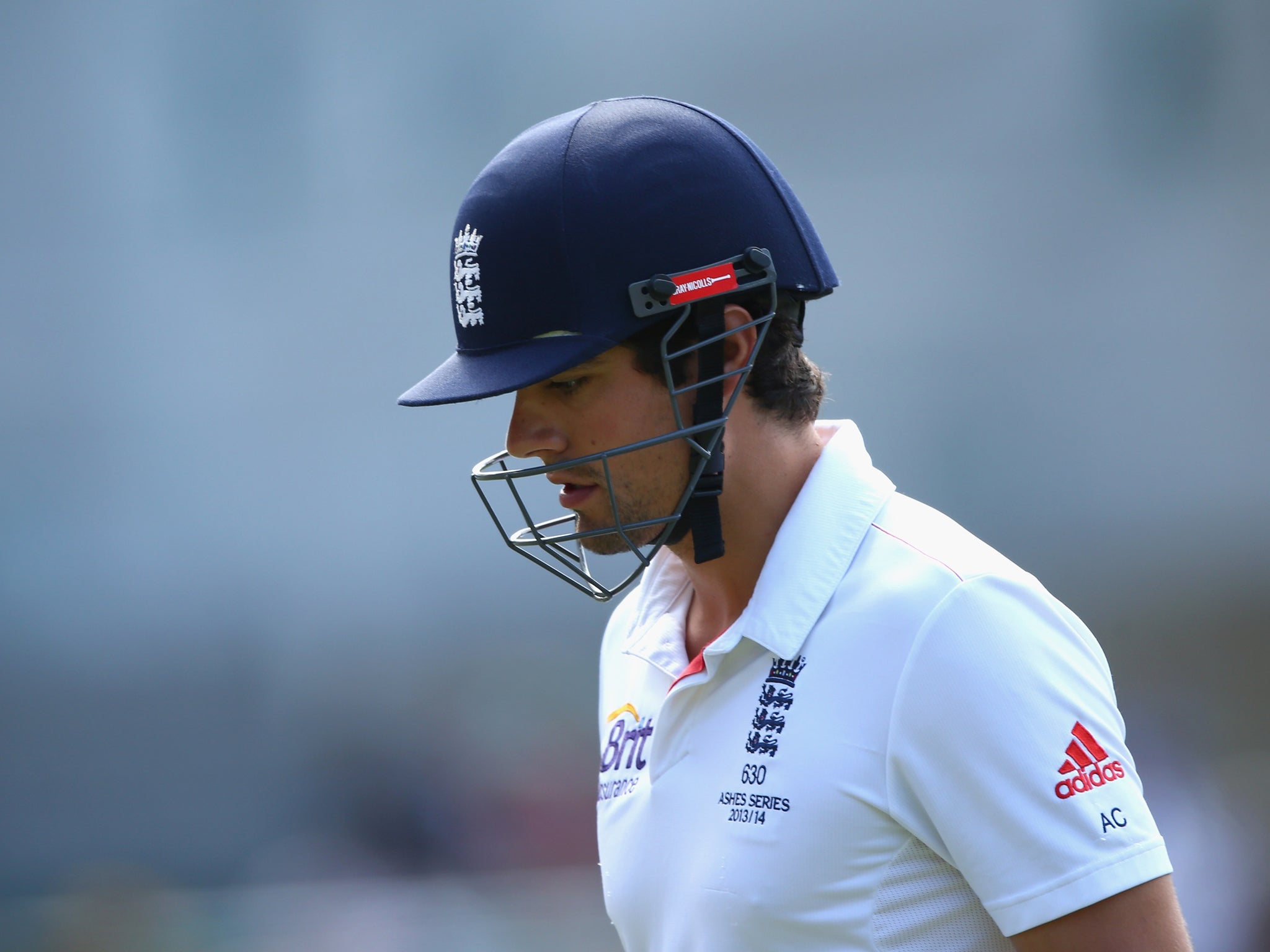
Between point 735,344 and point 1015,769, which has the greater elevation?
point 735,344

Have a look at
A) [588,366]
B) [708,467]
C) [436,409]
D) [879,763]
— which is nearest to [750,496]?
[708,467]

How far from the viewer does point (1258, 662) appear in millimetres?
3564

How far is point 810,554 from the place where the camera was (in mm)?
1101

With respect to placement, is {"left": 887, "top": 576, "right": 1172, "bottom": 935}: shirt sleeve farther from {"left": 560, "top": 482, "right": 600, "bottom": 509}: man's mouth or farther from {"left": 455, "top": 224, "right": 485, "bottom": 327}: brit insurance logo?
{"left": 455, "top": 224, "right": 485, "bottom": 327}: brit insurance logo

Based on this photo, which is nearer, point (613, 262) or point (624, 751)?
point (613, 262)

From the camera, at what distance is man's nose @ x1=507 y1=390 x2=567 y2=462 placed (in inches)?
43.8

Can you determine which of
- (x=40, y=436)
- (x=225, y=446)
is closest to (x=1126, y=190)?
(x=225, y=446)

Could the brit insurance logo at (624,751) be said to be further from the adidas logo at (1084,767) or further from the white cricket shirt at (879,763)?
the adidas logo at (1084,767)

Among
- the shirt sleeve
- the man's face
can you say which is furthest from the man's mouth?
the shirt sleeve

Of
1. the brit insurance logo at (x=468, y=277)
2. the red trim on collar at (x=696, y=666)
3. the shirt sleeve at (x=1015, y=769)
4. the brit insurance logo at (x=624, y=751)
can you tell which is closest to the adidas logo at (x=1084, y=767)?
the shirt sleeve at (x=1015, y=769)

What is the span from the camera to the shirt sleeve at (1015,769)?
0.88 meters

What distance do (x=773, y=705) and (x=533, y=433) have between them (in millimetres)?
348

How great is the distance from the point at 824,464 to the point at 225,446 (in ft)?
8.79

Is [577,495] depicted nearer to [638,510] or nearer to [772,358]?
[638,510]
